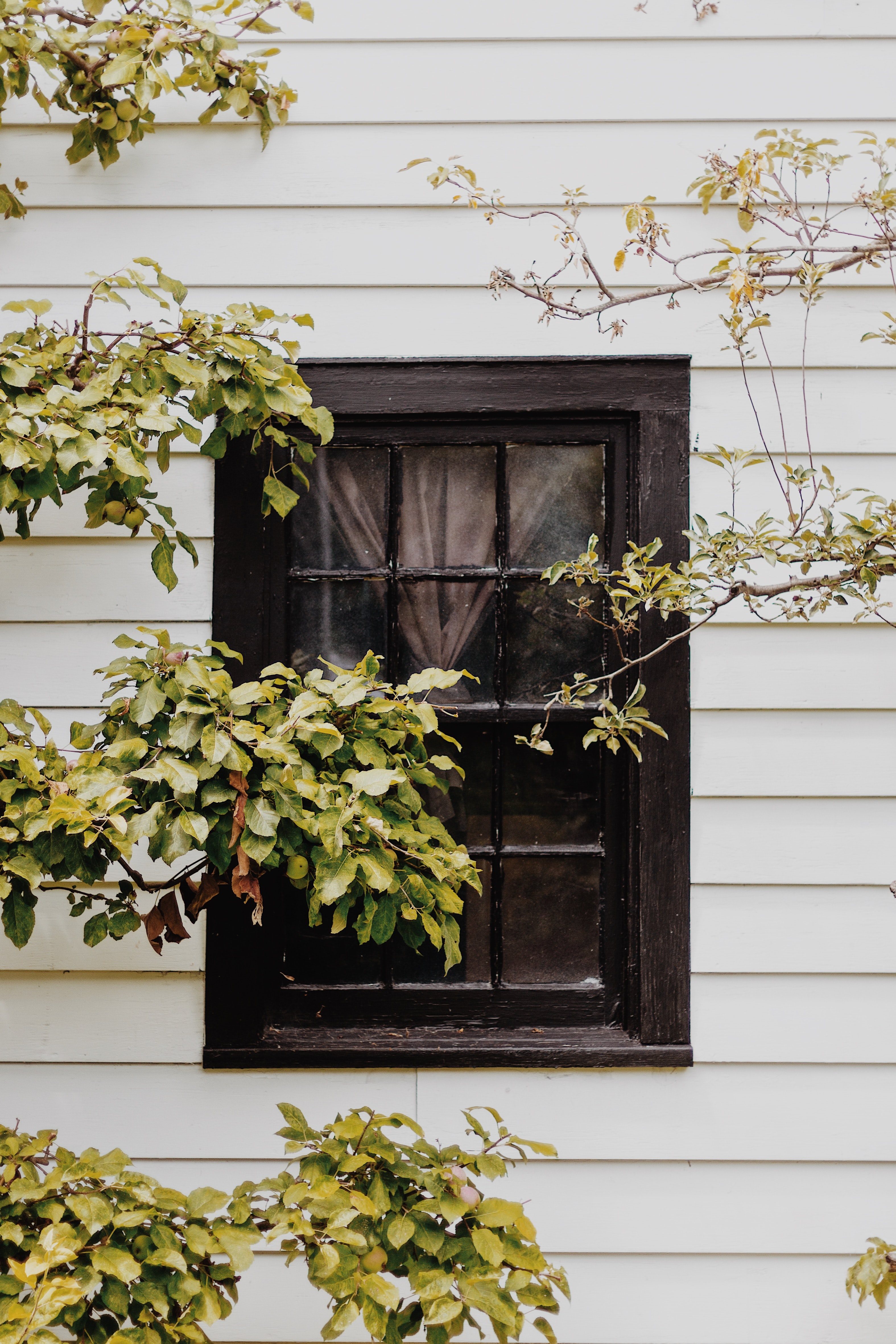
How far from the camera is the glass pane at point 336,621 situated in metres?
2.00

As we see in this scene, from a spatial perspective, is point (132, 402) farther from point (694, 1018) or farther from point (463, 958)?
point (694, 1018)

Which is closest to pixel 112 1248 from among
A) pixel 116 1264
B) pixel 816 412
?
pixel 116 1264

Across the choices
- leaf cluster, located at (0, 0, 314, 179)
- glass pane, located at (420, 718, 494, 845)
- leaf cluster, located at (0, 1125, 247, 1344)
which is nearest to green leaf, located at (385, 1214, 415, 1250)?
leaf cluster, located at (0, 1125, 247, 1344)

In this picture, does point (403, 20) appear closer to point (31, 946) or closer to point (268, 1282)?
point (31, 946)

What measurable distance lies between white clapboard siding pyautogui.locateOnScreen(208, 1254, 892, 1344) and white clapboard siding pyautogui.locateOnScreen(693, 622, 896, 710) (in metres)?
1.19

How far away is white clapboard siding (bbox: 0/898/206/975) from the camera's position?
1913mm

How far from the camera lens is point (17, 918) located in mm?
1452

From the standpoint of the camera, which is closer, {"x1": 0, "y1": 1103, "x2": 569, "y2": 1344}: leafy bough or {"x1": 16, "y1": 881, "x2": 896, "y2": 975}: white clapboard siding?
{"x1": 0, "y1": 1103, "x2": 569, "y2": 1344}: leafy bough

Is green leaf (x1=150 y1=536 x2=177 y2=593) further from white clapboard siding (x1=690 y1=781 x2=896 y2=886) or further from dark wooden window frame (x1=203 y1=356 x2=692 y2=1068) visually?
white clapboard siding (x1=690 y1=781 x2=896 y2=886)

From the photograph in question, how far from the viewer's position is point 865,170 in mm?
1921

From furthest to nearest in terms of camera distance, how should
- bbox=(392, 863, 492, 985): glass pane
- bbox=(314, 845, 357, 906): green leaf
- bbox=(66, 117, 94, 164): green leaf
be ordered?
bbox=(392, 863, 492, 985): glass pane
bbox=(66, 117, 94, 164): green leaf
bbox=(314, 845, 357, 906): green leaf

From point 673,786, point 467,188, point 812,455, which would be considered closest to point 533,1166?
point 673,786

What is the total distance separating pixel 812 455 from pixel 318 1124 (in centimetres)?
180

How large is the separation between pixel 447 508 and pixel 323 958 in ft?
3.46
